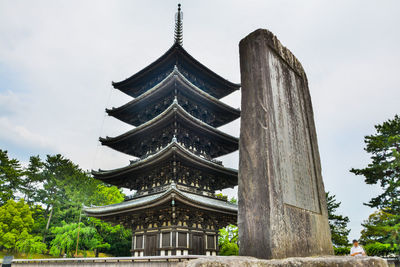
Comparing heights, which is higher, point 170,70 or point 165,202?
point 170,70

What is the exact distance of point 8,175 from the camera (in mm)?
31469

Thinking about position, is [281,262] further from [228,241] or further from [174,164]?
[228,241]

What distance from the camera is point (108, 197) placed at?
26.0 metres

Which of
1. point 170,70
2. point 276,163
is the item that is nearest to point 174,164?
point 170,70

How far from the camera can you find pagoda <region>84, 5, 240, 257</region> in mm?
11438

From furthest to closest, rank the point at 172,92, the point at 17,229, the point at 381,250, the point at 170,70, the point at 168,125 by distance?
the point at 17,229, the point at 170,70, the point at 172,92, the point at 381,250, the point at 168,125

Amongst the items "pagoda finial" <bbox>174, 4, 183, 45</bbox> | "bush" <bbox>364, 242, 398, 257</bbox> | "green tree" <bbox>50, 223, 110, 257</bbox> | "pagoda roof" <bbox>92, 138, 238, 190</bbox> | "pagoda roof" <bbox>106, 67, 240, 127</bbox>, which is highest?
"pagoda finial" <bbox>174, 4, 183, 45</bbox>

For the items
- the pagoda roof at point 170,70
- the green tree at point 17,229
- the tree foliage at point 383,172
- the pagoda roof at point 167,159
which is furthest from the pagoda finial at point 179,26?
the green tree at point 17,229

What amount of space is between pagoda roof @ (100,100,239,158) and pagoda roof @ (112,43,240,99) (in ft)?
14.4

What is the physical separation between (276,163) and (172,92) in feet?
42.5

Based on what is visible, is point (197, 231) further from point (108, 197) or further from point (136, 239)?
point (108, 197)

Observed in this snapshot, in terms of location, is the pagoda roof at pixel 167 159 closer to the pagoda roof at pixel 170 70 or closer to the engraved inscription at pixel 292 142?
the pagoda roof at pixel 170 70

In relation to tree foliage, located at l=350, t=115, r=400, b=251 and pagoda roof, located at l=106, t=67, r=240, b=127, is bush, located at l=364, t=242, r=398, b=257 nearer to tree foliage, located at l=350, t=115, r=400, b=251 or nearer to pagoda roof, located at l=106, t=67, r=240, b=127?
tree foliage, located at l=350, t=115, r=400, b=251

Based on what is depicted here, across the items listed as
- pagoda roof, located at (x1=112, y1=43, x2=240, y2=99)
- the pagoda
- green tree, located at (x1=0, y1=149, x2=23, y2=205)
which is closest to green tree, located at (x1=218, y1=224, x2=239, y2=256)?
the pagoda
